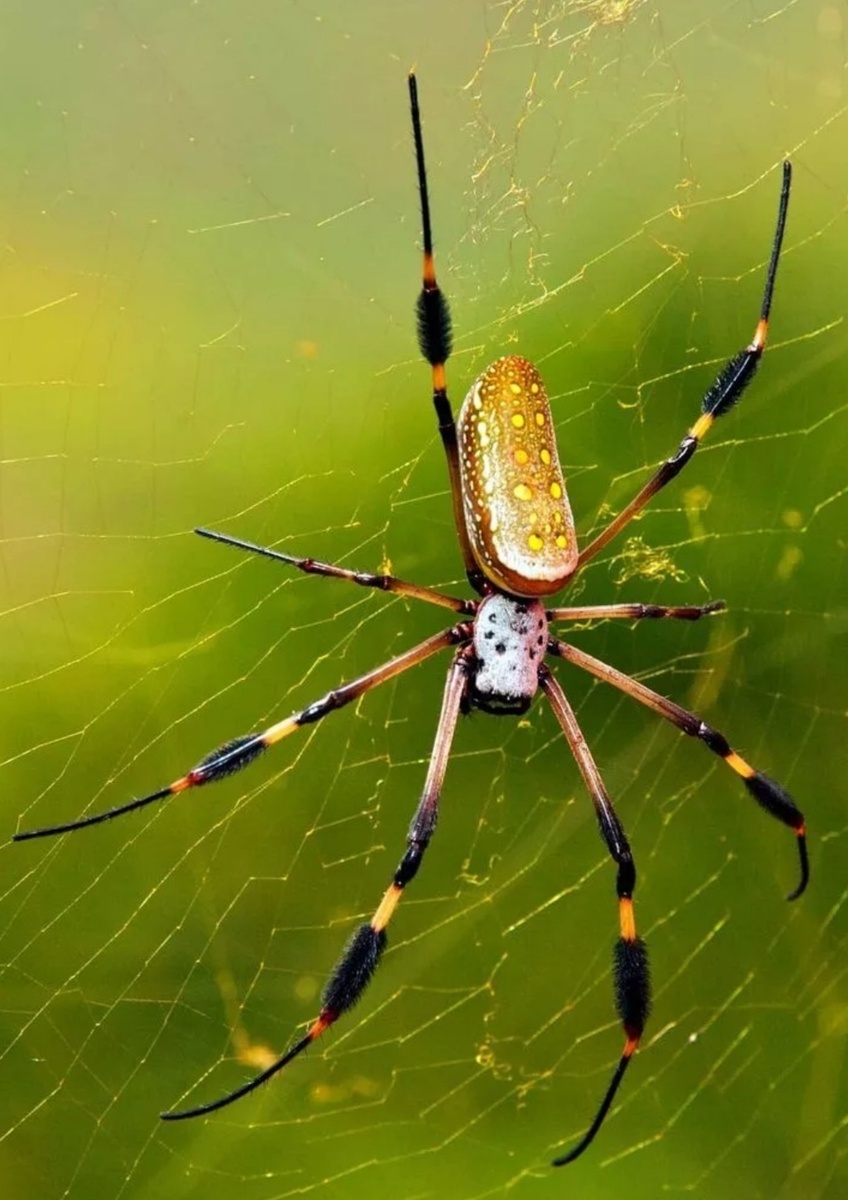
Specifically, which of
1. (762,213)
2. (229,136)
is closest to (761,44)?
(762,213)

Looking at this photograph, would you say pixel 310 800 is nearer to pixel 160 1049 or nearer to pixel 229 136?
pixel 160 1049

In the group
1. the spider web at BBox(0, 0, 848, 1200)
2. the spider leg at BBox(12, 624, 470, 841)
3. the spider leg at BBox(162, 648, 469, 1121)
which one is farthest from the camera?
the spider web at BBox(0, 0, 848, 1200)

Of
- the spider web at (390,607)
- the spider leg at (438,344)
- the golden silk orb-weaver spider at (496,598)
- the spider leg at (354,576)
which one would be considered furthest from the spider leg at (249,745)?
the spider web at (390,607)

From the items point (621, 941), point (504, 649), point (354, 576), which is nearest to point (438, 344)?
point (354, 576)

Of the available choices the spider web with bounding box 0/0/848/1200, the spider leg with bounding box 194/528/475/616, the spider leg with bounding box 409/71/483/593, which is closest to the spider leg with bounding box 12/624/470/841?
the spider leg with bounding box 194/528/475/616

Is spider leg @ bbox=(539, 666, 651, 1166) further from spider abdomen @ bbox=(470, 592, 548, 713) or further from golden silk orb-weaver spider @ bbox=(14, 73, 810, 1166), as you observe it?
spider abdomen @ bbox=(470, 592, 548, 713)

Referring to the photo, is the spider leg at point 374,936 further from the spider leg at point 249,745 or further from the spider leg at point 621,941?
the spider leg at point 621,941

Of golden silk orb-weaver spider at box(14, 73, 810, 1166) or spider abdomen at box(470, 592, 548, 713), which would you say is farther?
spider abdomen at box(470, 592, 548, 713)

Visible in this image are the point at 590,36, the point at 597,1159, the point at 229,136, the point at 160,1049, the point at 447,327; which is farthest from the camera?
the point at 597,1159
